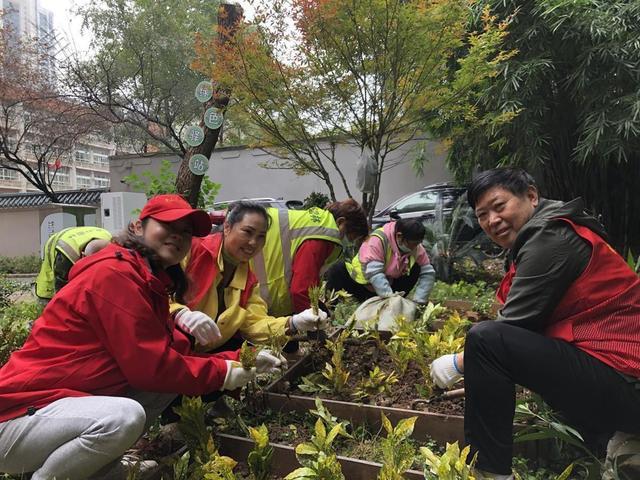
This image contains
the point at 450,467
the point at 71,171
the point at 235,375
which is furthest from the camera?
the point at 71,171

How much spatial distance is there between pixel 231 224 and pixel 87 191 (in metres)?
15.7

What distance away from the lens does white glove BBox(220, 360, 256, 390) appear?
75.5 inches

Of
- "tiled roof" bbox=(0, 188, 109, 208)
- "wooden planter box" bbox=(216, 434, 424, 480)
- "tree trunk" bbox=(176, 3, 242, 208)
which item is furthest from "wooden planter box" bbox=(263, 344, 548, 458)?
"tiled roof" bbox=(0, 188, 109, 208)

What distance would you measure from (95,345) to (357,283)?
113 inches

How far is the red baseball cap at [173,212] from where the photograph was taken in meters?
1.80

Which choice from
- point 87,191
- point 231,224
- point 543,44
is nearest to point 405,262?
point 231,224

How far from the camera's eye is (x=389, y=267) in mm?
4062

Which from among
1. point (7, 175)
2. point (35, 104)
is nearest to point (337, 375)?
point (35, 104)

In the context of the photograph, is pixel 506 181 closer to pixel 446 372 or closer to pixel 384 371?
pixel 446 372

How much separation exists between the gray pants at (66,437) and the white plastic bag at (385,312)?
201cm

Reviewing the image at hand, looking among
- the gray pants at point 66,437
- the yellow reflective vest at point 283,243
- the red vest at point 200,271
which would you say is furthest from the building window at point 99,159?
the gray pants at point 66,437

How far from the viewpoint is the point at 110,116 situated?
45.8 ft

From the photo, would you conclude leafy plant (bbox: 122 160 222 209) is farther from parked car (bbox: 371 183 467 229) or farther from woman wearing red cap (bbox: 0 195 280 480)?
woman wearing red cap (bbox: 0 195 280 480)

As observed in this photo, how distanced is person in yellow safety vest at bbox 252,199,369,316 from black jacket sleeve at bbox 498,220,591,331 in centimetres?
141
